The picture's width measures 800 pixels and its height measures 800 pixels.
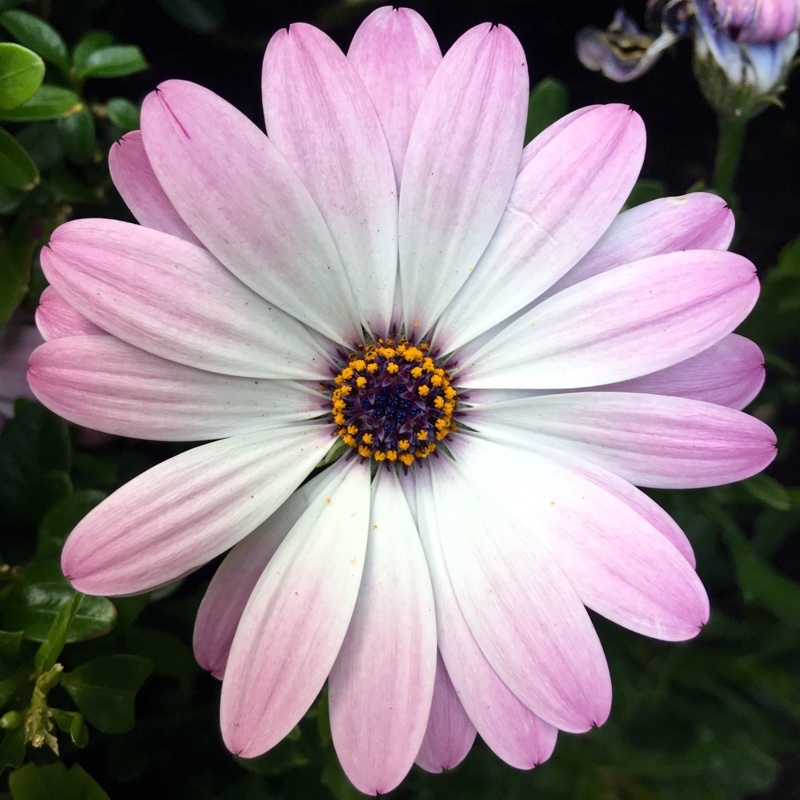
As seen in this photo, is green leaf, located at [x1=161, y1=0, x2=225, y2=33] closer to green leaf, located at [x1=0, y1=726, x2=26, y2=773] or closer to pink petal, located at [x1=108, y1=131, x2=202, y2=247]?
pink petal, located at [x1=108, y1=131, x2=202, y2=247]

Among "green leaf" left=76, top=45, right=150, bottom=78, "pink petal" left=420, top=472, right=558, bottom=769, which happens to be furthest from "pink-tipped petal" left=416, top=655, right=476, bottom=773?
"green leaf" left=76, top=45, right=150, bottom=78

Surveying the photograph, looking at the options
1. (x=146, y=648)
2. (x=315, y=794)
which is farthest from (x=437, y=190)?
(x=315, y=794)

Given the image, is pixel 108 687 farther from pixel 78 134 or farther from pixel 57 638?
pixel 78 134

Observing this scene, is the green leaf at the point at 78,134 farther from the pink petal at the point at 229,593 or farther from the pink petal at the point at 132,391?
the pink petal at the point at 229,593

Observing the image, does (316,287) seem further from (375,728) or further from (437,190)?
(375,728)

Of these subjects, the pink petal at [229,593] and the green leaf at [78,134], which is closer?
the pink petal at [229,593]

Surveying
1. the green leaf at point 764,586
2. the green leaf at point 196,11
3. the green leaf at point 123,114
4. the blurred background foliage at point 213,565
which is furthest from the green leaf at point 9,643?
the green leaf at point 764,586

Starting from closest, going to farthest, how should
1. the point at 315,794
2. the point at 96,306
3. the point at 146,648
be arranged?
the point at 96,306 → the point at 146,648 → the point at 315,794
